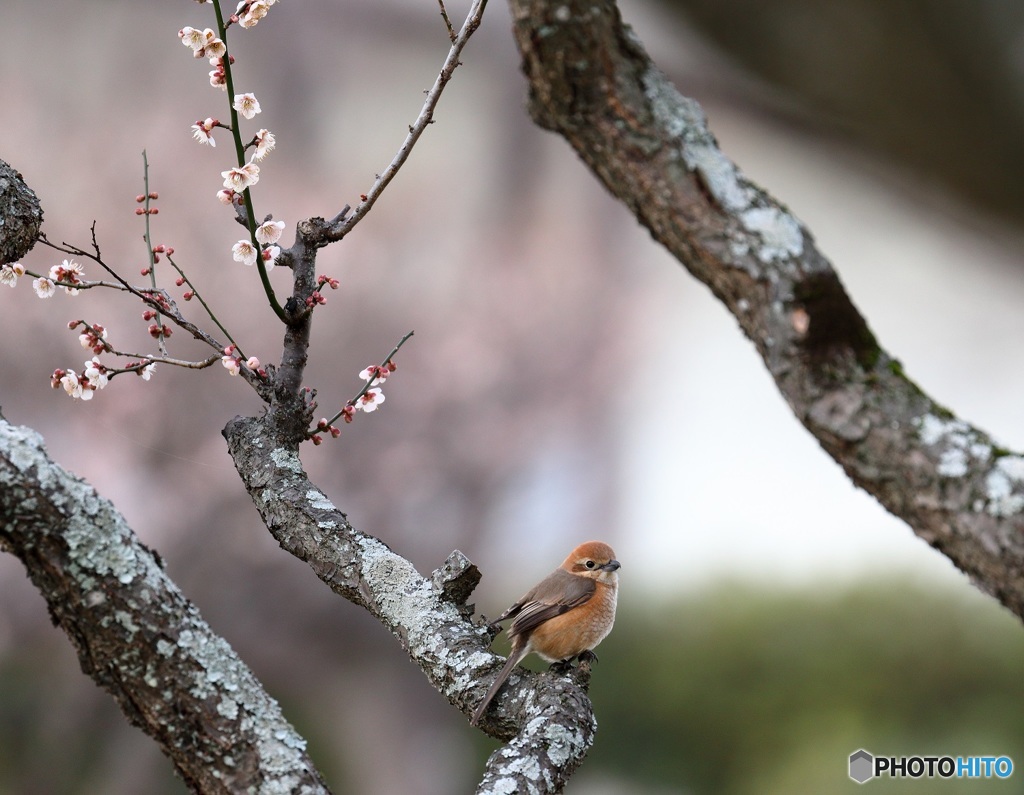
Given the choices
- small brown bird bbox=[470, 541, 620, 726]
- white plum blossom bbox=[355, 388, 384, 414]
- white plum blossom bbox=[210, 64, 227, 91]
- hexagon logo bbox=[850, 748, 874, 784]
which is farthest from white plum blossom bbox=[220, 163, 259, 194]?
hexagon logo bbox=[850, 748, 874, 784]

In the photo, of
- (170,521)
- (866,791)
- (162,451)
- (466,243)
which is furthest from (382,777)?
(466,243)

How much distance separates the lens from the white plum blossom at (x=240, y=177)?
146 cm

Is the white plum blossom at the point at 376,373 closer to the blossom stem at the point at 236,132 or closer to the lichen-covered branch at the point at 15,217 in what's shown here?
the blossom stem at the point at 236,132

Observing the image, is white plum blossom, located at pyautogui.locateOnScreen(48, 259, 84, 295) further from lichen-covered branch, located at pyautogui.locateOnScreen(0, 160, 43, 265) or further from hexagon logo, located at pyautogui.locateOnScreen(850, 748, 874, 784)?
hexagon logo, located at pyautogui.locateOnScreen(850, 748, 874, 784)

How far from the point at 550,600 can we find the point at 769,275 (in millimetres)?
1105

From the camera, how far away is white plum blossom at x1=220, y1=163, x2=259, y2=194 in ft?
4.77

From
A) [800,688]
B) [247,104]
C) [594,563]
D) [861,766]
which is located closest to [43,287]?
[247,104]

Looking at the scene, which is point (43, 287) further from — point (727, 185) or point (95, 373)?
point (727, 185)

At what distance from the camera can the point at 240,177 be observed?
146cm

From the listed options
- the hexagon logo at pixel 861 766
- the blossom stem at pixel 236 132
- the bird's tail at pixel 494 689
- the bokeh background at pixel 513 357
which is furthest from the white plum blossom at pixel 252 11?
the hexagon logo at pixel 861 766

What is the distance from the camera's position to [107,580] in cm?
97

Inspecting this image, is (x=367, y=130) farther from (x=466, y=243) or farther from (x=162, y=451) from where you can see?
(x=162, y=451)

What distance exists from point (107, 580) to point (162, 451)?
2.49m

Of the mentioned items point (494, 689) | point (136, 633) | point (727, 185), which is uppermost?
point (727, 185)
